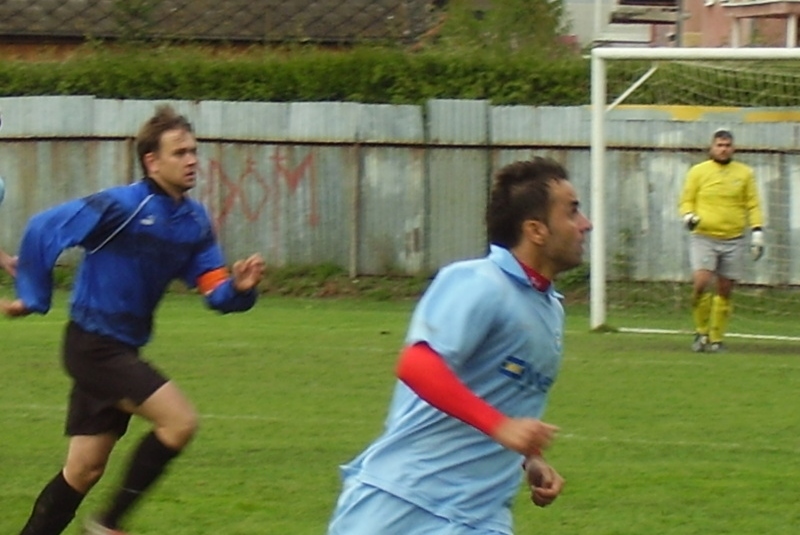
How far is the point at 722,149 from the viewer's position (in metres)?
14.5

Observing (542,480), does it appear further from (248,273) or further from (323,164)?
(323,164)

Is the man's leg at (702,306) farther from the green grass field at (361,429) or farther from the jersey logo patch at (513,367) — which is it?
the jersey logo patch at (513,367)

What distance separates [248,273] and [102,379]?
0.71 m

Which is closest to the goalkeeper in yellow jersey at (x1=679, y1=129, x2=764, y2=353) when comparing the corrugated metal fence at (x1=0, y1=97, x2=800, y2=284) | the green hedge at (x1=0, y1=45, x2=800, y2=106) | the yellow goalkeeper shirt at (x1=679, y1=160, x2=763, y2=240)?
the yellow goalkeeper shirt at (x1=679, y1=160, x2=763, y2=240)

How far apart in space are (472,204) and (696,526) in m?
13.3

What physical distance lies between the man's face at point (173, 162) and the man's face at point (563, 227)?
260 centimetres

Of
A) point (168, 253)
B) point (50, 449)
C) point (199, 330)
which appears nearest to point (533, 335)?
point (168, 253)

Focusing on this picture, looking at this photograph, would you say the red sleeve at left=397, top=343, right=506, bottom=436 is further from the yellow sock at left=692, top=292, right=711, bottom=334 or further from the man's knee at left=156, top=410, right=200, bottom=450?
the yellow sock at left=692, top=292, right=711, bottom=334

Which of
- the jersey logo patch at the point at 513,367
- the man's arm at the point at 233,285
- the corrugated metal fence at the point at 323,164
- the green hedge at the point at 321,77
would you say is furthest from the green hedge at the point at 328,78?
the jersey logo patch at the point at 513,367

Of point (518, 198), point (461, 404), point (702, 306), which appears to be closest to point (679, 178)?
point (702, 306)

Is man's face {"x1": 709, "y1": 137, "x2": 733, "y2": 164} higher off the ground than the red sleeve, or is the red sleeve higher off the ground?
man's face {"x1": 709, "y1": 137, "x2": 733, "y2": 164}

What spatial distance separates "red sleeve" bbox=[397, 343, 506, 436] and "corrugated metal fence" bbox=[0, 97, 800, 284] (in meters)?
16.2

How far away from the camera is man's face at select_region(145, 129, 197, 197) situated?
21.4 ft

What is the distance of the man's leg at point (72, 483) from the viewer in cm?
645
